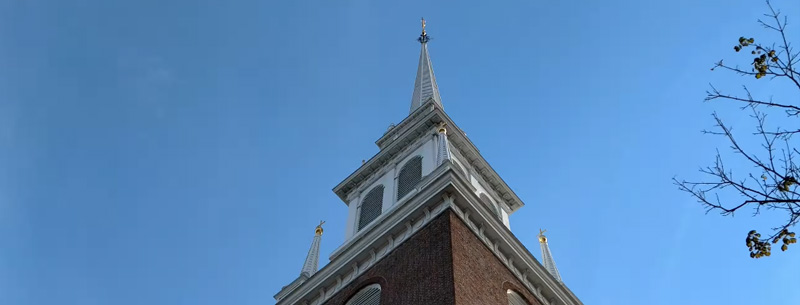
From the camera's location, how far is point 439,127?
41719mm

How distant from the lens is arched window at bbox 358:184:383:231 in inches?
1534

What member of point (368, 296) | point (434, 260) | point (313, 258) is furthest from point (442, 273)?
point (313, 258)

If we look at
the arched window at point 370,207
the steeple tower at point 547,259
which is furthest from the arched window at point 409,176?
the steeple tower at point 547,259

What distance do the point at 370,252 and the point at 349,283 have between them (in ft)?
4.35

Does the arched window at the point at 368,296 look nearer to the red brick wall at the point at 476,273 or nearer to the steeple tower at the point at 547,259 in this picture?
the red brick wall at the point at 476,273

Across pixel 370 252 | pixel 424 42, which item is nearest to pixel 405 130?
pixel 370 252

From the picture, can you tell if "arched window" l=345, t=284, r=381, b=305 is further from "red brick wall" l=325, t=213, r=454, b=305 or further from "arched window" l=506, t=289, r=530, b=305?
"arched window" l=506, t=289, r=530, b=305

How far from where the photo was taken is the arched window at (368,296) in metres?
29.1

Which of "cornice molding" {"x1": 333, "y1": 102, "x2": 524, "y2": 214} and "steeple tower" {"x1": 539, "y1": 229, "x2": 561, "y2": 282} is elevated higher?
"cornice molding" {"x1": 333, "y1": 102, "x2": 524, "y2": 214}

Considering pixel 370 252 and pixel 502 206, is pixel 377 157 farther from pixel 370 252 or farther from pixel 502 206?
pixel 370 252

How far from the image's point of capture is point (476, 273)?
90.9 ft

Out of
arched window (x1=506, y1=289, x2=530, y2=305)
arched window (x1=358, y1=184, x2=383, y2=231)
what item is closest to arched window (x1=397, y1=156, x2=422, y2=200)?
arched window (x1=358, y1=184, x2=383, y2=231)

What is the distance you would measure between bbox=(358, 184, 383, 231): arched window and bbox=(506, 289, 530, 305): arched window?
10349 millimetres

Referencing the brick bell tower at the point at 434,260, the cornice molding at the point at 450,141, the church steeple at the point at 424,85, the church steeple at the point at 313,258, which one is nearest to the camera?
the brick bell tower at the point at 434,260
